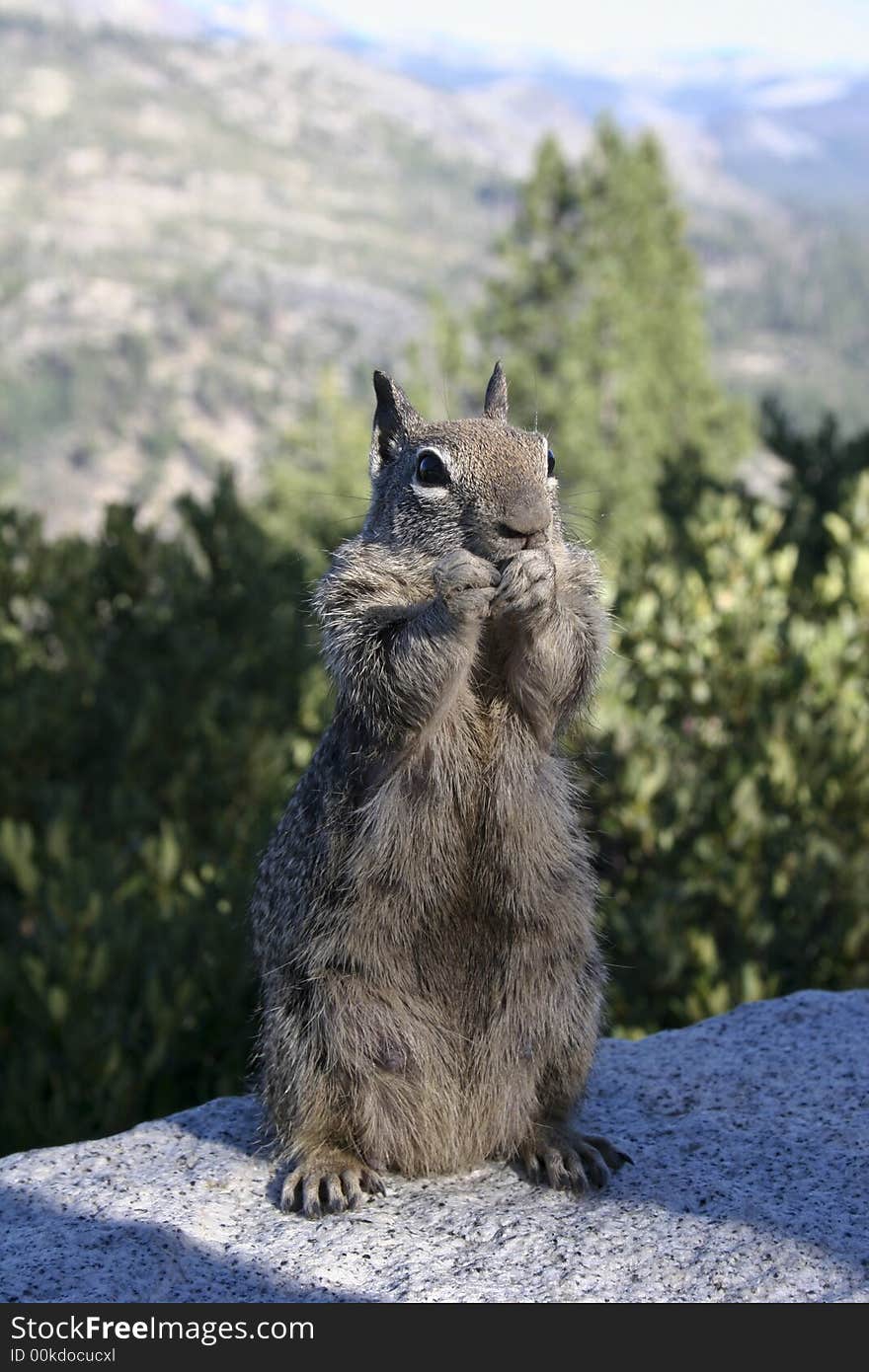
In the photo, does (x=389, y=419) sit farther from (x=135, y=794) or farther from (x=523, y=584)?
(x=135, y=794)

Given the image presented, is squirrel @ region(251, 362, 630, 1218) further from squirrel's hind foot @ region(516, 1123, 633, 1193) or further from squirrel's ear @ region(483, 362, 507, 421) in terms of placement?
squirrel's ear @ region(483, 362, 507, 421)

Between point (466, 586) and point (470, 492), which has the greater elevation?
point (470, 492)

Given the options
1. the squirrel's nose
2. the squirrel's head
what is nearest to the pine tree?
the squirrel's head

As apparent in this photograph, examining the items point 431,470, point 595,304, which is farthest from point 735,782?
point 595,304

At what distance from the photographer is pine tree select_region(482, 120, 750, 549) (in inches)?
1375

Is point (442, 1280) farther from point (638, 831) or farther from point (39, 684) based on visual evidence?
point (39, 684)

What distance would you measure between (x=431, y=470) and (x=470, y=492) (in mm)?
137

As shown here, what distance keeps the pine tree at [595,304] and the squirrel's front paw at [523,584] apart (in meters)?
30.8

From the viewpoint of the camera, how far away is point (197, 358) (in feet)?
525

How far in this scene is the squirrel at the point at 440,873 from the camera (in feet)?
11.0

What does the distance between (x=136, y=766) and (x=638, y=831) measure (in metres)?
2.89

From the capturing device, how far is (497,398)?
3906 mm

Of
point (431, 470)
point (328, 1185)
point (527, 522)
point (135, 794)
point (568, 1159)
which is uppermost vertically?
point (431, 470)

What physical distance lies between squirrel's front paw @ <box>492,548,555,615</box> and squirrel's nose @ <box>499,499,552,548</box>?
92mm
